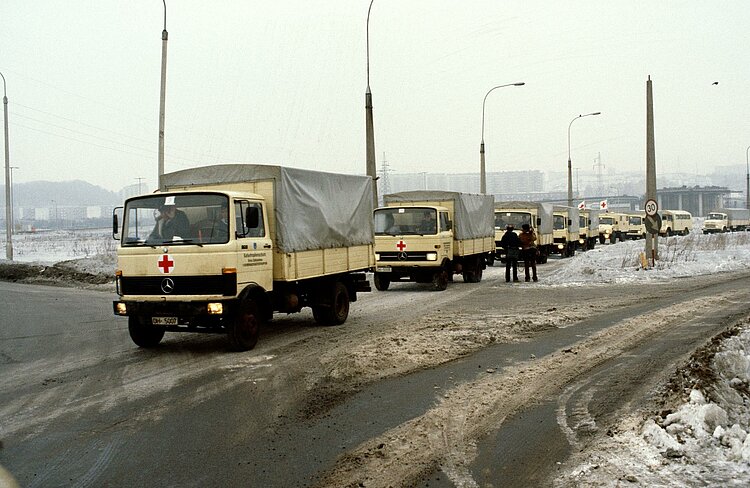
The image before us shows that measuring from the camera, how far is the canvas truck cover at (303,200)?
1171 centimetres

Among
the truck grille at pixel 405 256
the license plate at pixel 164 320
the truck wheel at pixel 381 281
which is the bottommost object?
the truck wheel at pixel 381 281

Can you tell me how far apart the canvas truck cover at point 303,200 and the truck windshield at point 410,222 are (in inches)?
219

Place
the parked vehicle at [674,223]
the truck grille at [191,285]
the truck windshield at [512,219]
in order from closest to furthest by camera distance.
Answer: the truck grille at [191,285], the truck windshield at [512,219], the parked vehicle at [674,223]

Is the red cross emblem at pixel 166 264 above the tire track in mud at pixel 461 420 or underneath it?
above

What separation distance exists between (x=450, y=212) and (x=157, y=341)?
12848 mm

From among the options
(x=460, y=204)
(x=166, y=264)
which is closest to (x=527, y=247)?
(x=460, y=204)

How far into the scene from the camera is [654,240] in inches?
1003

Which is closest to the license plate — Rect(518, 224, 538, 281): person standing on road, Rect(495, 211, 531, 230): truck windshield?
Rect(518, 224, 538, 281): person standing on road

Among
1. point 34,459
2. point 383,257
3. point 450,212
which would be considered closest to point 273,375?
point 34,459

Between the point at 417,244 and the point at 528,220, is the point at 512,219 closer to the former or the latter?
the point at 528,220

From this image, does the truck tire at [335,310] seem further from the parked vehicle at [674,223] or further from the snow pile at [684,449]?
the parked vehicle at [674,223]

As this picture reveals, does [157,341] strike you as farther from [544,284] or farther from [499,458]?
[544,284]

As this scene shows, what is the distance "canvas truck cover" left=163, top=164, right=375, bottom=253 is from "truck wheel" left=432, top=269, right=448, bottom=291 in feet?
19.7

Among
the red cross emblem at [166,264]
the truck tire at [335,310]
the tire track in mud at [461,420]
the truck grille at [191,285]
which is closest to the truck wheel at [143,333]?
the truck grille at [191,285]
